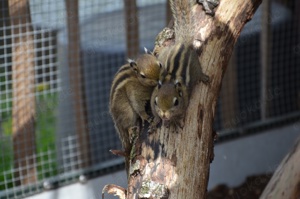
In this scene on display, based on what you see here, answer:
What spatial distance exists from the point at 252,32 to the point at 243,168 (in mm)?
1461

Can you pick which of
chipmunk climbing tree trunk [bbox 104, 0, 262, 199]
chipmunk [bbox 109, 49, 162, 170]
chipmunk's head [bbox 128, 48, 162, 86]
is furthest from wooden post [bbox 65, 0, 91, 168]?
chipmunk climbing tree trunk [bbox 104, 0, 262, 199]

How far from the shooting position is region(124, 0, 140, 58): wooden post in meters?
6.02

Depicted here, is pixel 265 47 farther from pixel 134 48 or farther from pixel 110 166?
pixel 110 166

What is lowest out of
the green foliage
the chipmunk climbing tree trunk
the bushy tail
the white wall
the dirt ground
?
the dirt ground

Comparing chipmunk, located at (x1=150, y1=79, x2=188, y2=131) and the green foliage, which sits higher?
chipmunk, located at (x1=150, y1=79, x2=188, y2=131)

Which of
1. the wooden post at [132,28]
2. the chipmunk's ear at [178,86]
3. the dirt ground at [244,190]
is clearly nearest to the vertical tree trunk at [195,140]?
the chipmunk's ear at [178,86]

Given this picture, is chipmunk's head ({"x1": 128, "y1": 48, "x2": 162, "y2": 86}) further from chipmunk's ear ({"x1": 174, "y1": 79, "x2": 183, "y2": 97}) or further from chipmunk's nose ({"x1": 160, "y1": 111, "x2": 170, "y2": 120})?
chipmunk's nose ({"x1": 160, "y1": 111, "x2": 170, "y2": 120})

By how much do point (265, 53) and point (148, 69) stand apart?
2.97 m

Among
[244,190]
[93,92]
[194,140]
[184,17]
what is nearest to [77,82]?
[93,92]

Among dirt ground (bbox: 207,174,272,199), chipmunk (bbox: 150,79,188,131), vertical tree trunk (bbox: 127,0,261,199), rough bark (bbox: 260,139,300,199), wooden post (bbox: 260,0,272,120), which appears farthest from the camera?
wooden post (bbox: 260,0,272,120)

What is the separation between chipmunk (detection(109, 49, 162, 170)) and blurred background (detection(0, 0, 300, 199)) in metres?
1.48

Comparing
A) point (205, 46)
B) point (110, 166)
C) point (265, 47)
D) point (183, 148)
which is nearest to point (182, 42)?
point (205, 46)

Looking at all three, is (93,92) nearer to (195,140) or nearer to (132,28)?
(132,28)

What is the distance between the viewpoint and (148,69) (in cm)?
406
